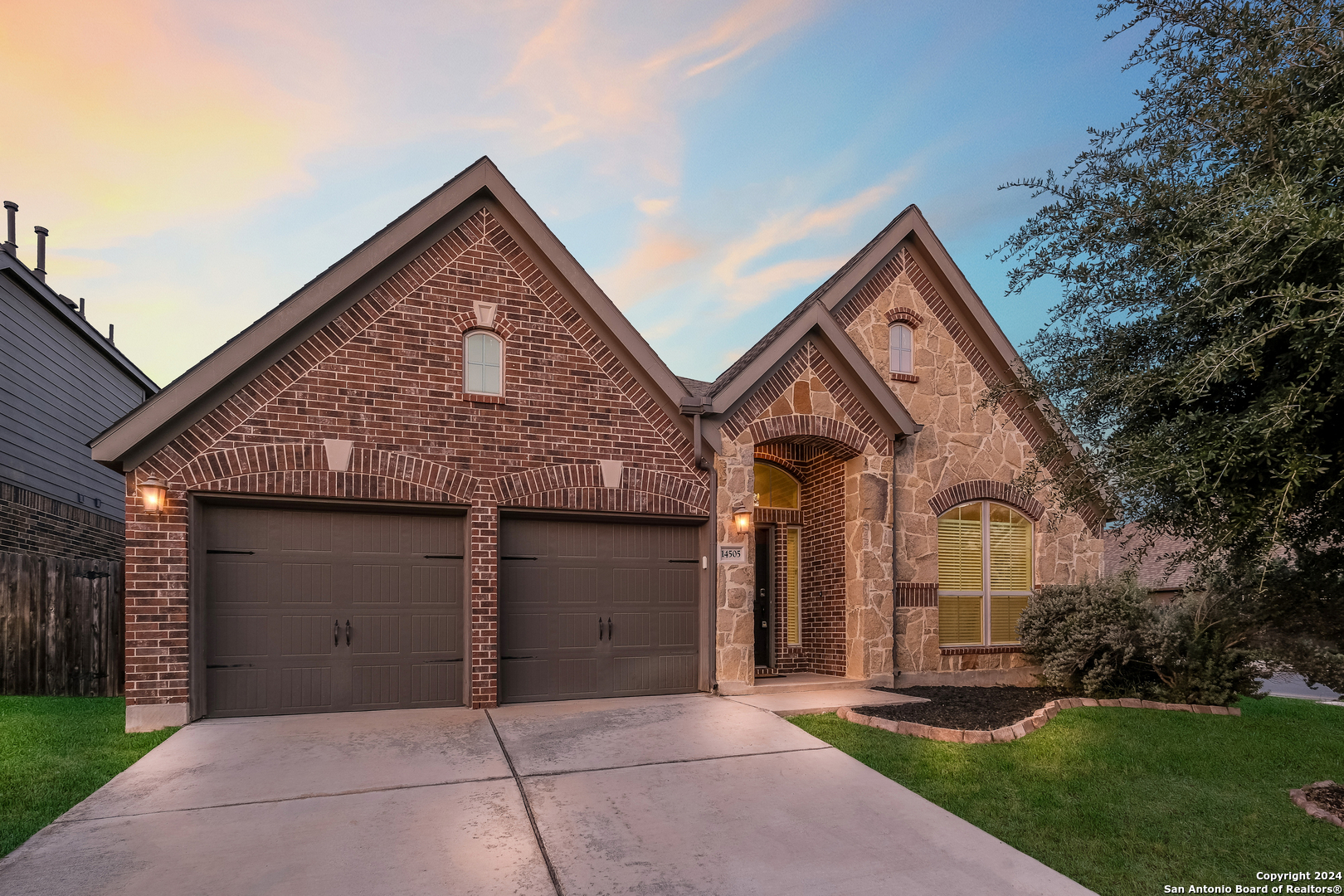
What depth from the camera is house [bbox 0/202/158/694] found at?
34.8ft

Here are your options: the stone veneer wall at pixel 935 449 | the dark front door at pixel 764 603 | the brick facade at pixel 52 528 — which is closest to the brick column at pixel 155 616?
the brick facade at pixel 52 528

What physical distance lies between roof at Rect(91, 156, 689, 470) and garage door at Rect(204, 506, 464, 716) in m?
1.23

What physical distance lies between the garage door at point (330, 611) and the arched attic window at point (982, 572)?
7.90 meters

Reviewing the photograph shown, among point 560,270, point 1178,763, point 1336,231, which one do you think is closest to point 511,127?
point 560,270

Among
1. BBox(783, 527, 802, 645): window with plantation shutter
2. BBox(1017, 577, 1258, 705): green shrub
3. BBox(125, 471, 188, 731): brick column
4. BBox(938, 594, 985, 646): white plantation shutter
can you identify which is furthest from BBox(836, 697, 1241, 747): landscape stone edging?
BBox(125, 471, 188, 731): brick column

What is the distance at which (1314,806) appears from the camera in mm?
6023

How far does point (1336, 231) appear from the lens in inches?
164

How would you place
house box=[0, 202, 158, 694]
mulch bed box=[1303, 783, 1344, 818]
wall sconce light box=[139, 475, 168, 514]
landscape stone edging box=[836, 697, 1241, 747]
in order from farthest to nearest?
house box=[0, 202, 158, 694] → wall sconce light box=[139, 475, 168, 514] → landscape stone edging box=[836, 697, 1241, 747] → mulch bed box=[1303, 783, 1344, 818]

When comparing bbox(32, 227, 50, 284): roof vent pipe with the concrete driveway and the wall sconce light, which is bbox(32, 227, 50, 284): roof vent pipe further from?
the concrete driveway

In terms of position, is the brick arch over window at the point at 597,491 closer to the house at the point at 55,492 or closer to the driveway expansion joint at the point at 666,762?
the driveway expansion joint at the point at 666,762

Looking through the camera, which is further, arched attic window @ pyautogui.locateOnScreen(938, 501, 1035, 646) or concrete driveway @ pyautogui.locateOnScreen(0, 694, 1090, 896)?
arched attic window @ pyautogui.locateOnScreen(938, 501, 1035, 646)

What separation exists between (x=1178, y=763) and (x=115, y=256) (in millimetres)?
19579

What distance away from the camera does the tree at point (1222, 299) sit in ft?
14.9

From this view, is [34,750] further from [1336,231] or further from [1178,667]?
[1178,667]
